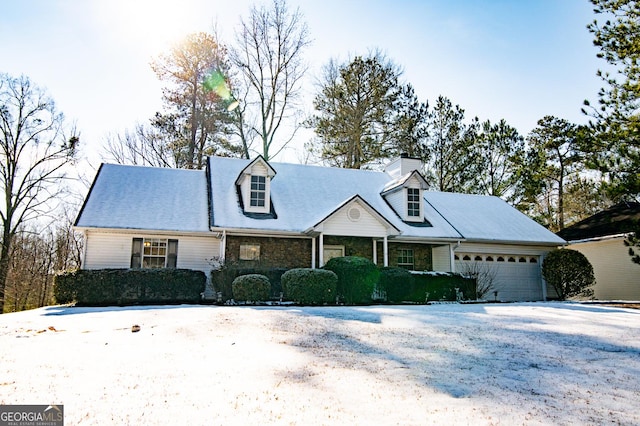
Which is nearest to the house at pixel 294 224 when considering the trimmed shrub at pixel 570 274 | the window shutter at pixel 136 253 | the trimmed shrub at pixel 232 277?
the window shutter at pixel 136 253

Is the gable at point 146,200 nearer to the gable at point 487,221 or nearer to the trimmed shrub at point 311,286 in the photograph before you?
the trimmed shrub at point 311,286

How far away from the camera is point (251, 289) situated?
12.9 meters

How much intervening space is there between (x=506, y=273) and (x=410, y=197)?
17.4 feet

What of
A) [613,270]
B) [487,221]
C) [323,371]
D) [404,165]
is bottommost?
[323,371]

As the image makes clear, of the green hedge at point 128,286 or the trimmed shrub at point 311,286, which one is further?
the green hedge at point 128,286

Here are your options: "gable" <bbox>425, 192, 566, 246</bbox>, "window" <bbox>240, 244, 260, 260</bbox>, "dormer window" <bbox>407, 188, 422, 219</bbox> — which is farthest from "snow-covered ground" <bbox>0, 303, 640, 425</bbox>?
"gable" <bbox>425, 192, 566, 246</bbox>

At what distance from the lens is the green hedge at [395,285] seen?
47.2 ft

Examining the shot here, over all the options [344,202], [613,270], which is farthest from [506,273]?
[344,202]

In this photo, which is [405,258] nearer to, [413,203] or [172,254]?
[413,203]

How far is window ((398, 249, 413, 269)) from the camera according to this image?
698 inches

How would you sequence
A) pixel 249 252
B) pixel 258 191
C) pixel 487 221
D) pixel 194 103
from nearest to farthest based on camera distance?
pixel 249 252 < pixel 258 191 < pixel 487 221 < pixel 194 103

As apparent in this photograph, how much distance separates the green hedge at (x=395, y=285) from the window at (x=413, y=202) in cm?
438

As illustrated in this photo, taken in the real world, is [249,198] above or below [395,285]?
above

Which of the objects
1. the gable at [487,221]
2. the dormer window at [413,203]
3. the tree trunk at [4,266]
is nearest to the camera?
the dormer window at [413,203]
